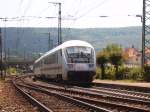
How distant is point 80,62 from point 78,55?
0.56 m

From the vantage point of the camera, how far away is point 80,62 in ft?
102

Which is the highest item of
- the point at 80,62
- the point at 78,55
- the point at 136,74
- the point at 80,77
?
the point at 78,55

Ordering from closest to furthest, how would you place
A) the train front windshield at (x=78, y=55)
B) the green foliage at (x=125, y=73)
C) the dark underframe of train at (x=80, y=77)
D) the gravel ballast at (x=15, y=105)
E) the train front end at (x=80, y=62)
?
1. the gravel ballast at (x=15, y=105)
2. the train front end at (x=80, y=62)
3. the train front windshield at (x=78, y=55)
4. the dark underframe of train at (x=80, y=77)
5. the green foliage at (x=125, y=73)

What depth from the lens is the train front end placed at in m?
31.2

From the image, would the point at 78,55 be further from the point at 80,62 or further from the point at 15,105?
the point at 15,105

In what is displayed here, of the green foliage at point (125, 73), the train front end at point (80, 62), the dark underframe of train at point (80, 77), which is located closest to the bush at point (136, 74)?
the green foliage at point (125, 73)

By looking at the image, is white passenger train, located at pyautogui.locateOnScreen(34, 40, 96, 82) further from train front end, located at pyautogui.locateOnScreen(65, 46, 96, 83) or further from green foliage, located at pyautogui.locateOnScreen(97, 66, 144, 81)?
green foliage, located at pyautogui.locateOnScreen(97, 66, 144, 81)

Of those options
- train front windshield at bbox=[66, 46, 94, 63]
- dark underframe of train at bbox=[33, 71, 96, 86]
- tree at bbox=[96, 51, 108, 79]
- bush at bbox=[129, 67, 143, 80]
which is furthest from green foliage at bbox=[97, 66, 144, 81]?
train front windshield at bbox=[66, 46, 94, 63]

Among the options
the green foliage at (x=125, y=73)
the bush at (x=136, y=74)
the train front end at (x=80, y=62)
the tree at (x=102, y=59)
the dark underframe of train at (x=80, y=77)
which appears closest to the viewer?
the train front end at (x=80, y=62)

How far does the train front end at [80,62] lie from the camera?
31.2m

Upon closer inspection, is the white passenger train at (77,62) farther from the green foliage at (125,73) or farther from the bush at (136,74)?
the green foliage at (125,73)

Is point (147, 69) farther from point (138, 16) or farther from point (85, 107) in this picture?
point (85, 107)

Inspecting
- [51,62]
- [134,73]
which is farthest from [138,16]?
[51,62]

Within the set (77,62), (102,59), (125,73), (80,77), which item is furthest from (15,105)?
(102,59)
